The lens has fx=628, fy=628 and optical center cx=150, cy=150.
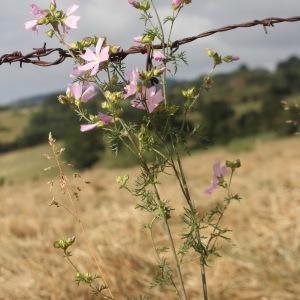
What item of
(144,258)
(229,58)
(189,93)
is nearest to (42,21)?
(189,93)

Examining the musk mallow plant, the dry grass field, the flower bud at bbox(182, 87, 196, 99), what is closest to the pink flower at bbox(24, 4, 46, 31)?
the musk mallow plant

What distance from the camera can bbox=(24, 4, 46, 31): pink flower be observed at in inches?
93.9

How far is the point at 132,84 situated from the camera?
91.0 inches

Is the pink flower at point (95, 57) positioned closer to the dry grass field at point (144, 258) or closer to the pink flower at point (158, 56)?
the pink flower at point (158, 56)

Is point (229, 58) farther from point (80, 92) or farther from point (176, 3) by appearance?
point (80, 92)

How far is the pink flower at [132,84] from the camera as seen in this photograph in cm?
231

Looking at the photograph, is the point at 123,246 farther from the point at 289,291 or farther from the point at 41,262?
the point at 289,291

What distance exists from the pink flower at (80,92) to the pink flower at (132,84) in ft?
0.48

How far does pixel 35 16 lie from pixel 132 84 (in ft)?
1.53

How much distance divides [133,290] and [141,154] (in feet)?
7.14

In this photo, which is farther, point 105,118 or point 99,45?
point 105,118

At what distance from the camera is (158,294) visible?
421 centimetres

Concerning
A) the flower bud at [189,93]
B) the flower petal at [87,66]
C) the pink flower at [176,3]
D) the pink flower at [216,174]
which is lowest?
the pink flower at [216,174]

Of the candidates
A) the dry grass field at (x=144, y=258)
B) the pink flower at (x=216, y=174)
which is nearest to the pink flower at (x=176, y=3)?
the pink flower at (x=216, y=174)
